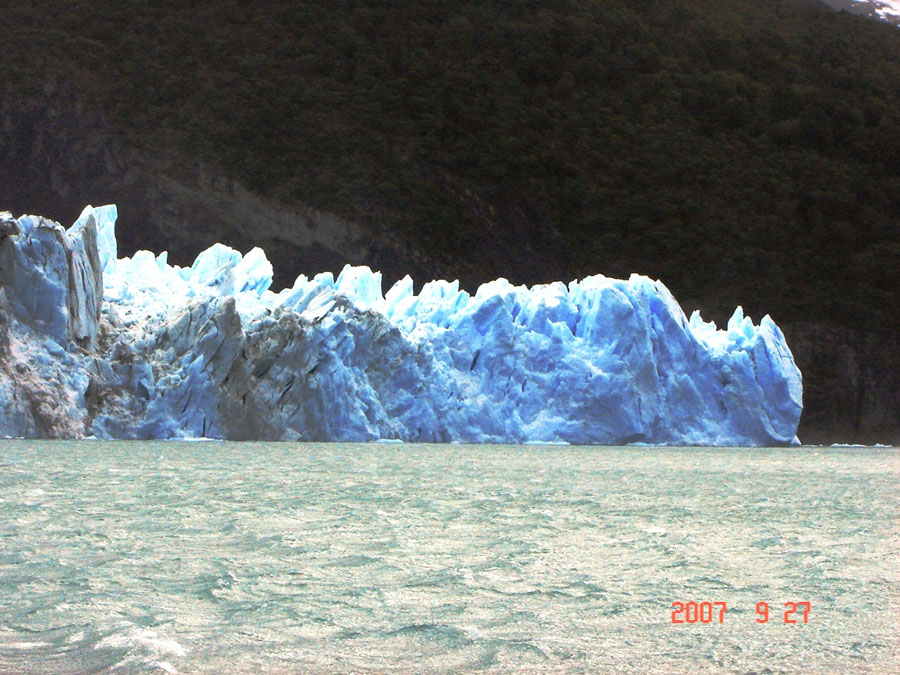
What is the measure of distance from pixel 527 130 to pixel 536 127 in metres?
Answer: 0.59

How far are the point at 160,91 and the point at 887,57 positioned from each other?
35745mm

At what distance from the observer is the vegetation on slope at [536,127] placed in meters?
45.4

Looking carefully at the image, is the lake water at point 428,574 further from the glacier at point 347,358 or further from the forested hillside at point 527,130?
the forested hillside at point 527,130

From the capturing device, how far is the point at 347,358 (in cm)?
2066

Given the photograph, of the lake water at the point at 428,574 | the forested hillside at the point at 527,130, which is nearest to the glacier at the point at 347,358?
the lake water at the point at 428,574

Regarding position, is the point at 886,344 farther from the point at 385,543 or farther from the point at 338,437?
the point at 385,543

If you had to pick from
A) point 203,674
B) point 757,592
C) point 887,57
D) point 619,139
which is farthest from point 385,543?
point 887,57

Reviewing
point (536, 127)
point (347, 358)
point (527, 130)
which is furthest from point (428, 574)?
point (536, 127)

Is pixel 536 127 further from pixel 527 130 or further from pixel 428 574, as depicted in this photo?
pixel 428 574

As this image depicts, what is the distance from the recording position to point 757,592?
664 cm

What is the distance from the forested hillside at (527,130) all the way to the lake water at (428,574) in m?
32.1

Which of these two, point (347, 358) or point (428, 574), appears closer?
point (428, 574)

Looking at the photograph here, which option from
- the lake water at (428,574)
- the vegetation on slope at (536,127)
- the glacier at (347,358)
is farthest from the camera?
the vegetation on slope at (536,127)

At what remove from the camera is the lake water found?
524 cm
